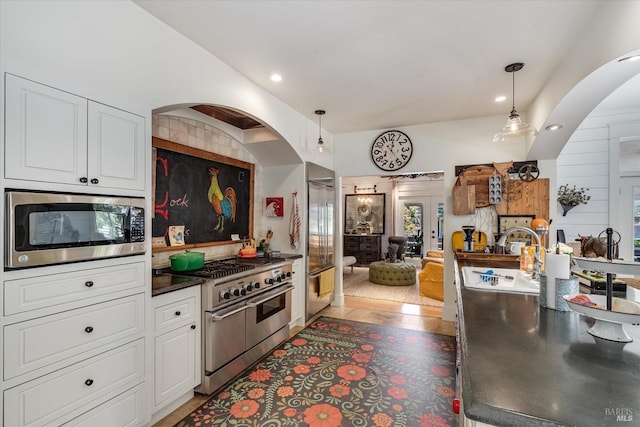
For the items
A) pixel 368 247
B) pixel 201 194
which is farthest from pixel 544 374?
pixel 368 247

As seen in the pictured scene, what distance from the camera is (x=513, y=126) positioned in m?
2.65

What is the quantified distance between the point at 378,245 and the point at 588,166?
5136 mm

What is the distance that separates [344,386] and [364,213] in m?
7.00

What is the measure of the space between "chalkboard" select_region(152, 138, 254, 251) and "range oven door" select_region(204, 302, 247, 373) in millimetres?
910

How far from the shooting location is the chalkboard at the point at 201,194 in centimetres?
277

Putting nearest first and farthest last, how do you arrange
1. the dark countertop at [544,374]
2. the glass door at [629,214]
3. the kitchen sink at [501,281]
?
the dark countertop at [544,374]
the kitchen sink at [501,281]
the glass door at [629,214]

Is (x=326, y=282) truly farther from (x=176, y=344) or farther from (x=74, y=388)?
(x=74, y=388)

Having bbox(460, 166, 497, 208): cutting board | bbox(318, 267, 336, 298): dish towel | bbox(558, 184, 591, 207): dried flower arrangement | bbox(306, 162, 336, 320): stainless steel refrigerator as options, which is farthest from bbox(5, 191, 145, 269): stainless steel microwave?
bbox(558, 184, 591, 207): dried flower arrangement

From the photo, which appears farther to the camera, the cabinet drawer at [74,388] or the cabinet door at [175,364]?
the cabinet door at [175,364]

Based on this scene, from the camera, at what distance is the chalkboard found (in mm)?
2768

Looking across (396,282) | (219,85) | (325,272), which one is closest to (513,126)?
(219,85)

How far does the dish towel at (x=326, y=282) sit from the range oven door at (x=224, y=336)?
1.71 m

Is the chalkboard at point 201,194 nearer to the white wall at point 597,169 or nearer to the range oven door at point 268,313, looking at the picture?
the range oven door at point 268,313

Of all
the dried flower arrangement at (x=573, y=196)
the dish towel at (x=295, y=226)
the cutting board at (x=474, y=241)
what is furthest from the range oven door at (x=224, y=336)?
the dried flower arrangement at (x=573, y=196)
